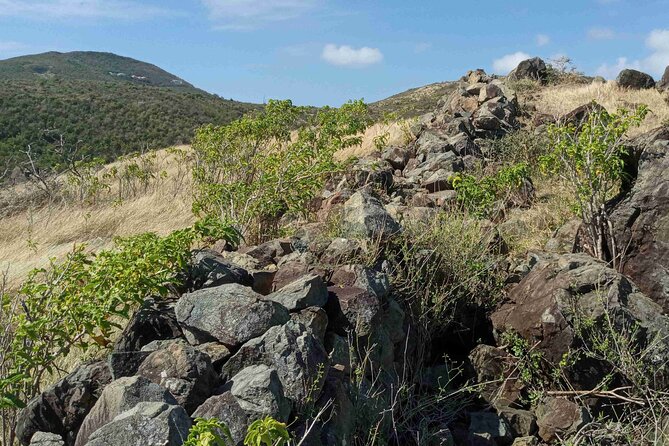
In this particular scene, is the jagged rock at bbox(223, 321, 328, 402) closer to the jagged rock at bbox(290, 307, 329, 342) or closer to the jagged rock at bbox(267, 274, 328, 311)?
the jagged rock at bbox(290, 307, 329, 342)

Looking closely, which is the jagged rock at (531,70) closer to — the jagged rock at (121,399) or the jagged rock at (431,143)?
the jagged rock at (431,143)

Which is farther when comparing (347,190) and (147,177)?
(147,177)

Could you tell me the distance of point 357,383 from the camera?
3936mm

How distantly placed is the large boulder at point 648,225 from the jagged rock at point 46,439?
14.9 feet

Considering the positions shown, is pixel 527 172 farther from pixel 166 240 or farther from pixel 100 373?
pixel 100 373

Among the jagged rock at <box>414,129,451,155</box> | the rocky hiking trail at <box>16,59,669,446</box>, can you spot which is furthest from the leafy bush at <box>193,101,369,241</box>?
the rocky hiking trail at <box>16,59,669,446</box>

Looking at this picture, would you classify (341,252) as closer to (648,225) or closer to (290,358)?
(290,358)

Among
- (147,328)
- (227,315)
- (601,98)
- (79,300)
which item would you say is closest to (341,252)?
(227,315)

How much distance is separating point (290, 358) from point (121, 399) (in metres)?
Answer: 0.86

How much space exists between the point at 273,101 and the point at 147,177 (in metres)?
4.04

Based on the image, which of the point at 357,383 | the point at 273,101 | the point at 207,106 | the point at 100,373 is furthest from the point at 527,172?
the point at 207,106

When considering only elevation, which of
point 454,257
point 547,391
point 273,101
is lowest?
point 547,391

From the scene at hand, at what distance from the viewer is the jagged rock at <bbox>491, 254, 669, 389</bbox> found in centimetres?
485

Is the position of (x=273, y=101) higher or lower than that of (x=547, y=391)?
higher
